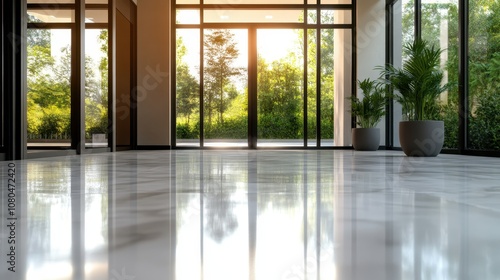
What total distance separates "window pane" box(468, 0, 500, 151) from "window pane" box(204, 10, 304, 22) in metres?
4.24

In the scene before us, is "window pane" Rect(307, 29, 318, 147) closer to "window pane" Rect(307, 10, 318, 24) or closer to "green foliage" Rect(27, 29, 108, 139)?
"window pane" Rect(307, 10, 318, 24)

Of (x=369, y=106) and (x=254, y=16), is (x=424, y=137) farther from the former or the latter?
(x=254, y=16)

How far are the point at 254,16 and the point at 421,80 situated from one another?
5.00 metres

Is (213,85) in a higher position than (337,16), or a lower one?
lower

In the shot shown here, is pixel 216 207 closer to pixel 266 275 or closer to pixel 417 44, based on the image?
pixel 266 275

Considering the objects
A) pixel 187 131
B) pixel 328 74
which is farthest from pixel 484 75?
pixel 187 131

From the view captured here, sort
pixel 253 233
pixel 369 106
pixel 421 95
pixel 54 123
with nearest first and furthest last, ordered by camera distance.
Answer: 1. pixel 253 233
2. pixel 54 123
3. pixel 421 95
4. pixel 369 106

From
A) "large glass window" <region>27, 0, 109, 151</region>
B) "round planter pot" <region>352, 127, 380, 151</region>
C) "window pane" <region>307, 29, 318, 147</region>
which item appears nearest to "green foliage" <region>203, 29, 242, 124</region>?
"window pane" <region>307, 29, 318, 147</region>

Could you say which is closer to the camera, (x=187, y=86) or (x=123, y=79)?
(x=123, y=79)

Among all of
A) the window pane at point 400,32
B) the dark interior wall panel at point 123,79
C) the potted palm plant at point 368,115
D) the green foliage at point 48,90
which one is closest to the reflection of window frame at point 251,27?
the window pane at point 400,32

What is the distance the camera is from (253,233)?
1.31 metres

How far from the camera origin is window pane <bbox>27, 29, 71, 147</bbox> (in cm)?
527

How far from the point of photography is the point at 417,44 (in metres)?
6.29

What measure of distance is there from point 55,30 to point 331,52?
6.28m
